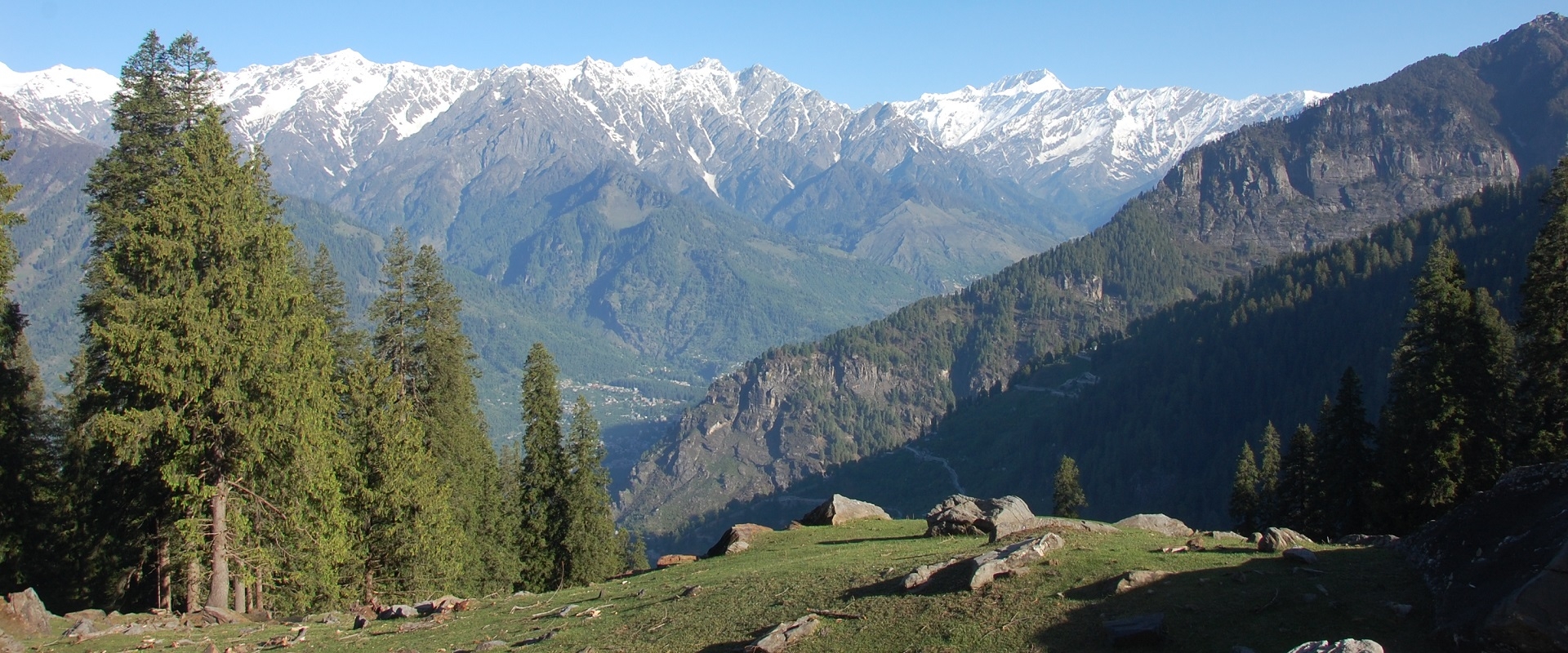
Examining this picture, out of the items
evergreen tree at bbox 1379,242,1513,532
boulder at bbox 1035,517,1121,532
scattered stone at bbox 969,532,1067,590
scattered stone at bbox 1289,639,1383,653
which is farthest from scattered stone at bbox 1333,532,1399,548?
evergreen tree at bbox 1379,242,1513,532

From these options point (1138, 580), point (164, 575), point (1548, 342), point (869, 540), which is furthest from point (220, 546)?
point (1548, 342)

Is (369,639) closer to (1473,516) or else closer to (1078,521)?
(1078,521)

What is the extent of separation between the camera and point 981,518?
3584 cm

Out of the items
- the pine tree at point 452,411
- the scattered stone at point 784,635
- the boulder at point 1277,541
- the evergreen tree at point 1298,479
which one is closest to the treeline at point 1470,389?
the evergreen tree at point 1298,479

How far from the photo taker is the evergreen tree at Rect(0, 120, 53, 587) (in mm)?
32750

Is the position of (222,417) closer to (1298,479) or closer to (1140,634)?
(1140,634)

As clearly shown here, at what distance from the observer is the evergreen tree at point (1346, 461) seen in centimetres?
5466

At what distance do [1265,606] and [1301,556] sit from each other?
375 cm

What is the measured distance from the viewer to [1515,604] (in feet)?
50.8

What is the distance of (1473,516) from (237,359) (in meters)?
31.0

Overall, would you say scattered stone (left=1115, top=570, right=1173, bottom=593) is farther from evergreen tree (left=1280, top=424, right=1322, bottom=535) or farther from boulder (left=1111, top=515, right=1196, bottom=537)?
evergreen tree (left=1280, top=424, right=1322, bottom=535)

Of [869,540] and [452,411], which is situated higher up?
[452,411]

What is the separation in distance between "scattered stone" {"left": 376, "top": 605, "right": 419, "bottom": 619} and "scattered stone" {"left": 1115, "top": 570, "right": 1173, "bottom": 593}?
65.6 feet

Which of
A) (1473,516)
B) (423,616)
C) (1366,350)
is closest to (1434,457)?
(1473,516)
